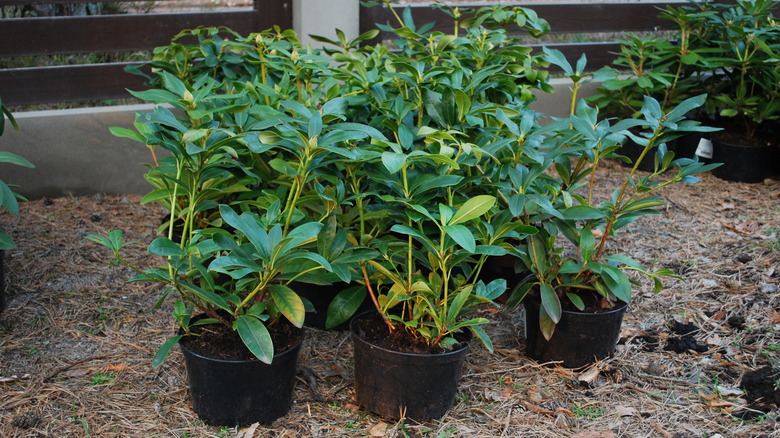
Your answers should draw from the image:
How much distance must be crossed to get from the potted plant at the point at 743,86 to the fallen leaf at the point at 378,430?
313cm

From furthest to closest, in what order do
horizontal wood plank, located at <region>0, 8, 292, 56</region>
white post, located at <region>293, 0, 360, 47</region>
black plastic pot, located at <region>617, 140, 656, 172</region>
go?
black plastic pot, located at <region>617, 140, 656, 172</region> < white post, located at <region>293, 0, 360, 47</region> < horizontal wood plank, located at <region>0, 8, 292, 56</region>

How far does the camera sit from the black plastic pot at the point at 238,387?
198 centimetres

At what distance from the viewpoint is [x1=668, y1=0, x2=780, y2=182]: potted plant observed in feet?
13.8

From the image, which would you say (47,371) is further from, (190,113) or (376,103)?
(376,103)

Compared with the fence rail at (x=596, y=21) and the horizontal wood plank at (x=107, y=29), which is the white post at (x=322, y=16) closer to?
the horizontal wood plank at (x=107, y=29)

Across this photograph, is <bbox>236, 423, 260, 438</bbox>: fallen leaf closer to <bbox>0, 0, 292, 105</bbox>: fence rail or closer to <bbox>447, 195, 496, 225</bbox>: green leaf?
<bbox>447, 195, 496, 225</bbox>: green leaf

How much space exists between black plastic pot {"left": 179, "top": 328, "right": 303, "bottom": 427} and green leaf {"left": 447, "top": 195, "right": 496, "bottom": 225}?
585mm

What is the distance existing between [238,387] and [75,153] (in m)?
2.35

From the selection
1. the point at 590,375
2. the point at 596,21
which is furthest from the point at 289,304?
the point at 596,21

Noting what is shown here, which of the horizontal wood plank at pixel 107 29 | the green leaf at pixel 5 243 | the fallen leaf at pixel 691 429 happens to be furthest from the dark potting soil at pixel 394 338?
the horizontal wood plank at pixel 107 29

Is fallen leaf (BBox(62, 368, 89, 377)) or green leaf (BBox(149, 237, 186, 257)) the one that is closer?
green leaf (BBox(149, 237, 186, 257))

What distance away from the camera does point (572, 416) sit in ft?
7.27

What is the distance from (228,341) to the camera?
209 centimetres

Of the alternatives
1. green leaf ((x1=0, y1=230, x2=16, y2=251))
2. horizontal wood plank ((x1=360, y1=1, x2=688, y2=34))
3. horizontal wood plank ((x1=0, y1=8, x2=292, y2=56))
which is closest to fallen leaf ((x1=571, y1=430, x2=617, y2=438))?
green leaf ((x1=0, y1=230, x2=16, y2=251))
